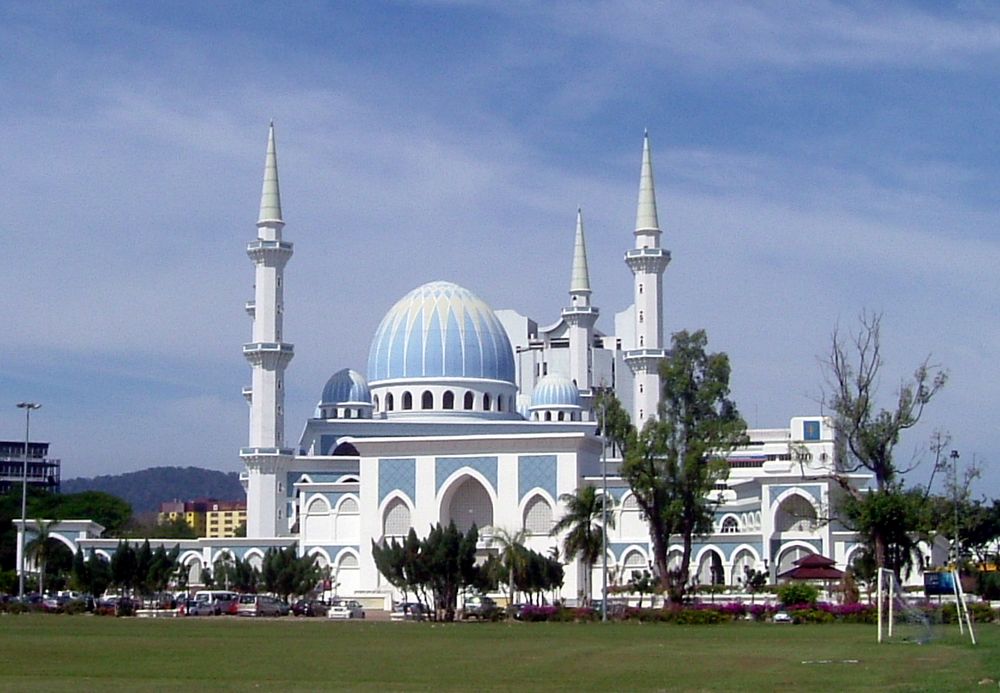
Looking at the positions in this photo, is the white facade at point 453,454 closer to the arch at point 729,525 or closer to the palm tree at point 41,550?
the arch at point 729,525

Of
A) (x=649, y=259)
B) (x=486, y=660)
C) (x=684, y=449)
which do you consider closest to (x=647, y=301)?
(x=649, y=259)

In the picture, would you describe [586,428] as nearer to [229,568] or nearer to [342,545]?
[342,545]

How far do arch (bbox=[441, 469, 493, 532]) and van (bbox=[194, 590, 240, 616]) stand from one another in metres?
15.1

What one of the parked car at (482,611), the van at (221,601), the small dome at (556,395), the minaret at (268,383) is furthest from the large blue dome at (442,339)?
the parked car at (482,611)

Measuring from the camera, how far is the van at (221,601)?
55153 mm

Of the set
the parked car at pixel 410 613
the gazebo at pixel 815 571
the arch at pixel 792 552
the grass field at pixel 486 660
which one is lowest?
the grass field at pixel 486 660

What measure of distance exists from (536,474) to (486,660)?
151 feet

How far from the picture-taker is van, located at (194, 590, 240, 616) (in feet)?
181

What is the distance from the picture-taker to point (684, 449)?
51.8 meters

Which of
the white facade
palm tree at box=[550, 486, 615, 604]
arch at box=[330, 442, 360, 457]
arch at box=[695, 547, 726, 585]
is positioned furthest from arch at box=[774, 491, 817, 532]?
arch at box=[330, 442, 360, 457]

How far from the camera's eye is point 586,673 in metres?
21.8

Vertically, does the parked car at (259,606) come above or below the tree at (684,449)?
below

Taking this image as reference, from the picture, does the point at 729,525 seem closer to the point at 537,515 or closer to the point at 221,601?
the point at 537,515

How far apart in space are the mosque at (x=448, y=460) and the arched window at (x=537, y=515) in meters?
0.07
